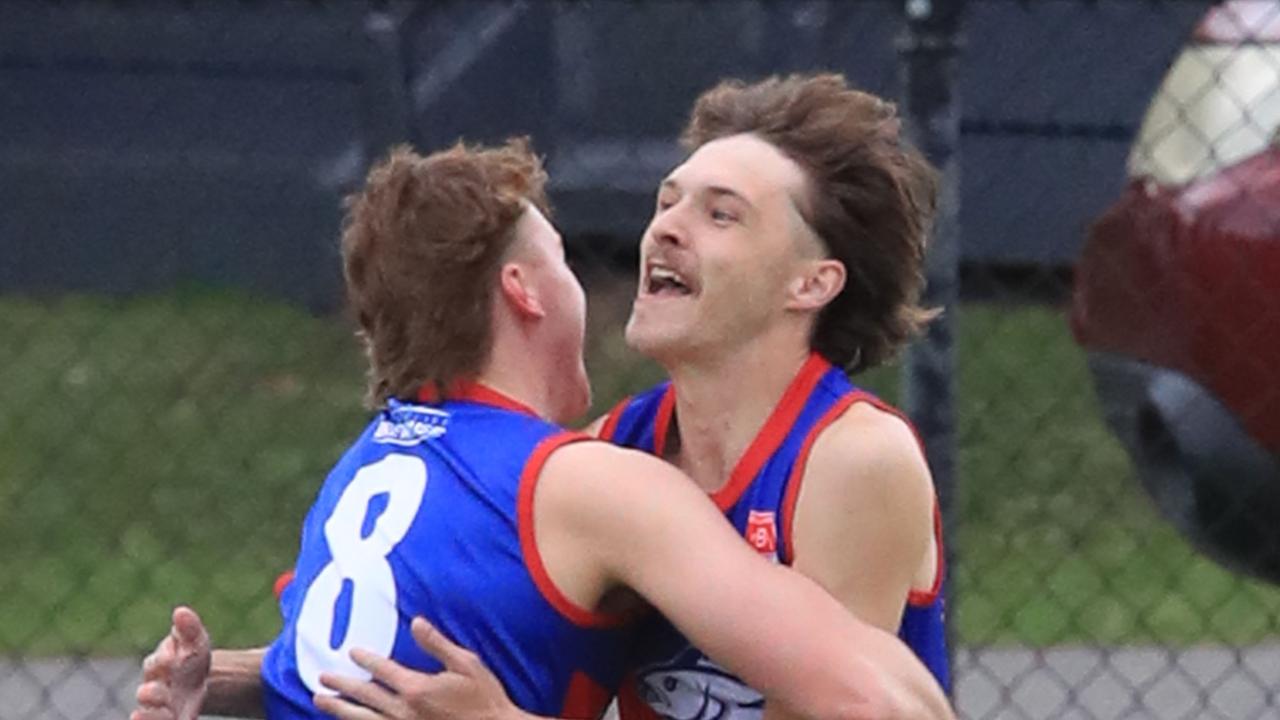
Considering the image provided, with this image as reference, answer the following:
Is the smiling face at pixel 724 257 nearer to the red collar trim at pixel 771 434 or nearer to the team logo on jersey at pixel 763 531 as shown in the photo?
the red collar trim at pixel 771 434

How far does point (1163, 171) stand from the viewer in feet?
17.3

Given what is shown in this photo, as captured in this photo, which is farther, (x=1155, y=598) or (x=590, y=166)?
(x=590, y=166)

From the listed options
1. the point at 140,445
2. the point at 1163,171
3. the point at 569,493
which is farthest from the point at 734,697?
the point at 140,445

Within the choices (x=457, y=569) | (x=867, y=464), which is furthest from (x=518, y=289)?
(x=867, y=464)

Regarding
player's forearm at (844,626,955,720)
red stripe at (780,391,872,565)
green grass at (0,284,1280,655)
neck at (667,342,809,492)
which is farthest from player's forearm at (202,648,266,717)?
green grass at (0,284,1280,655)

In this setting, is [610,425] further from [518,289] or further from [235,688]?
[235,688]

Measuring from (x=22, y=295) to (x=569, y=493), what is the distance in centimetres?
651

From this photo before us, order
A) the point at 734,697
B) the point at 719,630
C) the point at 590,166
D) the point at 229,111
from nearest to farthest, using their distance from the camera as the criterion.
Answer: the point at 719,630 < the point at 734,697 < the point at 590,166 < the point at 229,111

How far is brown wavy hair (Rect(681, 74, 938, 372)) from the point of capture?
9.62 ft

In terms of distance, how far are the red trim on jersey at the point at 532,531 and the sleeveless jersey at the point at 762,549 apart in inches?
7.0

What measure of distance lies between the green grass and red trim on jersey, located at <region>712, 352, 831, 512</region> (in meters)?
3.39

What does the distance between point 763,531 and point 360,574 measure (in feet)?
1.44

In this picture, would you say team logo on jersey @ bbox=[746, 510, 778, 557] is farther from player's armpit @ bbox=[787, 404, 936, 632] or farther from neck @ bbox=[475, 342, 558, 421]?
neck @ bbox=[475, 342, 558, 421]

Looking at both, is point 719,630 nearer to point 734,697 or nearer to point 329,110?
point 734,697
